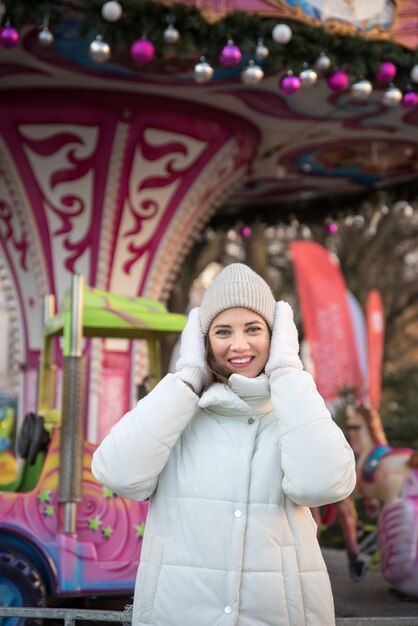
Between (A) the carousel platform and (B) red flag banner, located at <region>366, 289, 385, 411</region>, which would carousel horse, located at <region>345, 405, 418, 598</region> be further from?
(B) red flag banner, located at <region>366, 289, 385, 411</region>

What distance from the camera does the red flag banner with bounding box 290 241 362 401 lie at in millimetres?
9336

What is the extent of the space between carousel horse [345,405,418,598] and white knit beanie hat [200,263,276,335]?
3.33 meters

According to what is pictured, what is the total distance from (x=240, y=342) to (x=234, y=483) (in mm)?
384

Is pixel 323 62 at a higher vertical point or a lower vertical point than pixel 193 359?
higher

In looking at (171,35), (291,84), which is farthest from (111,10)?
(291,84)

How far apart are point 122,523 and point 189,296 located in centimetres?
974

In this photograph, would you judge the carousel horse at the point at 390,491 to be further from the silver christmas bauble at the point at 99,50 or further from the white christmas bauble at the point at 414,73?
the silver christmas bauble at the point at 99,50

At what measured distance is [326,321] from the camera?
31.9ft

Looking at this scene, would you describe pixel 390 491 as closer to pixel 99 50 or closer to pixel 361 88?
pixel 361 88

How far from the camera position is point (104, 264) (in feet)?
26.5

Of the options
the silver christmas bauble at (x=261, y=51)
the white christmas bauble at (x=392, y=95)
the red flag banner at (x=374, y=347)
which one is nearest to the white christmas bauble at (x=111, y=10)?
the silver christmas bauble at (x=261, y=51)

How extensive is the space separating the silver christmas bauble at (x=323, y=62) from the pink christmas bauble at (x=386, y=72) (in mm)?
414

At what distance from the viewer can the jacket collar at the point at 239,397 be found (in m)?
2.49

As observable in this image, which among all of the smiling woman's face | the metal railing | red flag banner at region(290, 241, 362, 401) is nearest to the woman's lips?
the smiling woman's face
